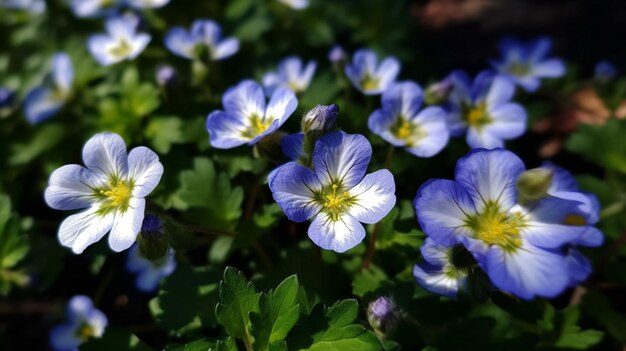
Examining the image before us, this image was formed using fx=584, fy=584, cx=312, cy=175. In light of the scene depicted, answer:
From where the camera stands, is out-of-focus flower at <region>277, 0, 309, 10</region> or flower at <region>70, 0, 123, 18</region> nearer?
out-of-focus flower at <region>277, 0, 309, 10</region>

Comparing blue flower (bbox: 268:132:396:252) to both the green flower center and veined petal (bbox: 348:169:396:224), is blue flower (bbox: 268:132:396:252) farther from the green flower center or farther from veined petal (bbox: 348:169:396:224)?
the green flower center

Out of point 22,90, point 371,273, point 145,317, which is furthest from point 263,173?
point 22,90

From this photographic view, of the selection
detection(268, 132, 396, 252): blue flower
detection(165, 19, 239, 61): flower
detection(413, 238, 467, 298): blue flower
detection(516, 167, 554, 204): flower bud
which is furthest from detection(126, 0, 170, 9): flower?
detection(516, 167, 554, 204): flower bud

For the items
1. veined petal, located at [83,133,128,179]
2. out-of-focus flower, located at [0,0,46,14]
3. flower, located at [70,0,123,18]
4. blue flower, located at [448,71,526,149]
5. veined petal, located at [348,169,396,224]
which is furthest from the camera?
out-of-focus flower, located at [0,0,46,14]

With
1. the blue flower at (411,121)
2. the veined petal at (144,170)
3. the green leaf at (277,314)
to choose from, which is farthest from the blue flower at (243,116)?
the green leaf at (277,314)

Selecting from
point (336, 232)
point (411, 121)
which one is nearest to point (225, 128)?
point (336, 232)

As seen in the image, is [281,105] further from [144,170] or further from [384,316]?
[384,316]
